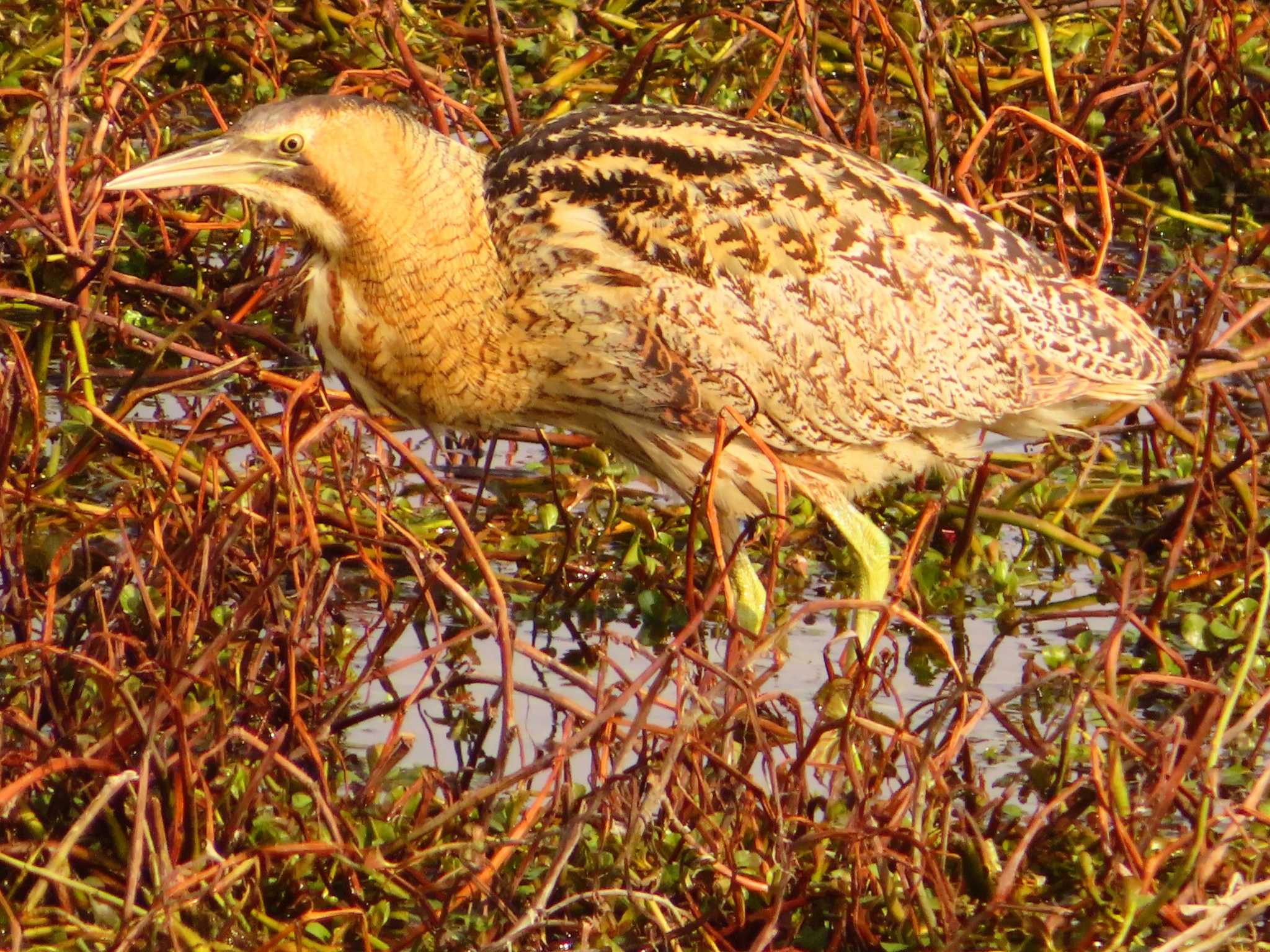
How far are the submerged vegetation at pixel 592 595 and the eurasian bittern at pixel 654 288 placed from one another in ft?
0.47

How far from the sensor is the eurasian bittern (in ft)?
11.4

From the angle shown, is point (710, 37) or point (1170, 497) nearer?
point (1170, 497)

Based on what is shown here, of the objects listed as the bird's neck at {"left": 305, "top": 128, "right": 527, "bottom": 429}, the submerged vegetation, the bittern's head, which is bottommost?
the submerged vegetation

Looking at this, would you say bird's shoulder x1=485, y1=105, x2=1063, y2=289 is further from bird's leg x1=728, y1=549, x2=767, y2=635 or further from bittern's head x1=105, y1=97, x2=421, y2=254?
bird's leg x1=728, y1=549, x2=767, y2=635

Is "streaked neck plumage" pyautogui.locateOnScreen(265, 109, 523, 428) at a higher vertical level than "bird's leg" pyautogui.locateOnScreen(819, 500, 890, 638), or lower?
higher

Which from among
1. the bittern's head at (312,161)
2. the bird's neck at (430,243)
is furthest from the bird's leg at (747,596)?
the bittern's head at (312,161)

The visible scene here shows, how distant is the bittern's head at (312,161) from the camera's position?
10.7ft

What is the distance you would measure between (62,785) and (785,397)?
1458mm

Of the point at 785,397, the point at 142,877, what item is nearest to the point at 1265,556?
the point at 785,397

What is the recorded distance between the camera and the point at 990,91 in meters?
5.29

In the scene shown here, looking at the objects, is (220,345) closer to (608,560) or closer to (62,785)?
(608,560)

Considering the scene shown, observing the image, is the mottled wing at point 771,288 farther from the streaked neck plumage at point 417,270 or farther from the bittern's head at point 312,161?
the bittern's head at point 312,161

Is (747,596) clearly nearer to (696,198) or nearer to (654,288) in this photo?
(654,288)

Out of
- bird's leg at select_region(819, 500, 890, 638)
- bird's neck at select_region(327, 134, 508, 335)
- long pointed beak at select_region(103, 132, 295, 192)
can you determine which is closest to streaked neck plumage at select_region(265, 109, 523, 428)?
bird's neck at select_region(327, 134, 508, 335)
